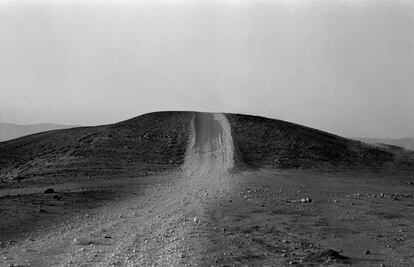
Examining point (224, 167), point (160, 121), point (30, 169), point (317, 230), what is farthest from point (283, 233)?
point (160, 121)

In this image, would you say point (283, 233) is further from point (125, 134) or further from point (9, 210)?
point (125, 134)

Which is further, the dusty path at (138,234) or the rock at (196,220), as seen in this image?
the rock at (196,220)

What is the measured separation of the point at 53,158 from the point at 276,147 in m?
18.4

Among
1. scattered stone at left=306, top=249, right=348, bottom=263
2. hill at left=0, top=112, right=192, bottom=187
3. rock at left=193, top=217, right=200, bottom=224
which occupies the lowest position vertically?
scattered stone at left=306, top=249, right=348, bottom=263

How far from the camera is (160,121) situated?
46.1 meters

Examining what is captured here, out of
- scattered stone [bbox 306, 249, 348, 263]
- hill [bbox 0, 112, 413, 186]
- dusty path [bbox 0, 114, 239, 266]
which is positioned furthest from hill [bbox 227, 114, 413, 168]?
scattered stone [bbox 306, 249, 348, 263]

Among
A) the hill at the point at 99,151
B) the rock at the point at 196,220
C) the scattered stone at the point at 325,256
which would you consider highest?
the hill at the point at 99,151

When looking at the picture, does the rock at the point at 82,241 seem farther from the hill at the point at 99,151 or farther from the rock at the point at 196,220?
the hill at the point at 99,151

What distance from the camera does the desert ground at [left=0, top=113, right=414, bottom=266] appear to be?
1096 cm

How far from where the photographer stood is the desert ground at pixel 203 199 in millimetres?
10961

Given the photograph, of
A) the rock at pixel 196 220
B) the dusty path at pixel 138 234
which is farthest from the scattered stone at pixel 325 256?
the rock at pixel 196 220

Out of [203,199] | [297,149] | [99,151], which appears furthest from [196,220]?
[297,149]

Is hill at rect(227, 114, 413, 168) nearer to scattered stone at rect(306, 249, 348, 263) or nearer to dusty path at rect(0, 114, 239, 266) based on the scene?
dusty path at rect(0, 114, 239, 266)

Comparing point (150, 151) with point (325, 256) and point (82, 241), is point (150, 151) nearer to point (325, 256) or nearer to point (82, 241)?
point (82, 241)
